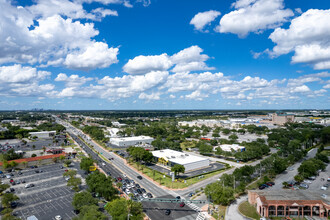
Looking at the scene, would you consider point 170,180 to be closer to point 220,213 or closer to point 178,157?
point 178,157

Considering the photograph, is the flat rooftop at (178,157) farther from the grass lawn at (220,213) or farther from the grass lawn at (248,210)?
the grass lawn at (248,210)

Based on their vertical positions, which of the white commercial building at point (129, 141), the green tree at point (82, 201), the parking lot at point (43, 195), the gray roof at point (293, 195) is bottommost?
the parking lot at point (43, 195)

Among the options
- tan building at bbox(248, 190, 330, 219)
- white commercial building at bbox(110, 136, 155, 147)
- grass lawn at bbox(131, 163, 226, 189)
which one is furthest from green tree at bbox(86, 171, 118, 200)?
white commercial building at bbox(110, 136, 155, 147)

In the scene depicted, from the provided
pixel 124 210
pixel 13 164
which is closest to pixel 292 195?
pixel 124 210

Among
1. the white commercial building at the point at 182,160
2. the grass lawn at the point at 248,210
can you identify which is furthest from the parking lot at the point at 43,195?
the grass lawn at the point at 248,210

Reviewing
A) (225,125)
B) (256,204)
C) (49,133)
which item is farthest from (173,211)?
(225,125)

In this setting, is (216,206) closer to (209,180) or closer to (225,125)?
(209,180)
